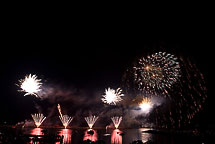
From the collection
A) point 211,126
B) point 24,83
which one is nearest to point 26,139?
point 24,83

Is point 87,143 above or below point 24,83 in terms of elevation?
below

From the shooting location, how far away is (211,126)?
59.9 metres

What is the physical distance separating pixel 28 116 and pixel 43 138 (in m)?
76.9

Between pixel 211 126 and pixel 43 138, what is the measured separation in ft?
198

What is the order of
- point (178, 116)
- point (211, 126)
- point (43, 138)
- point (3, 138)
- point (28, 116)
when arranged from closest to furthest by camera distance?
point (3, 138) → point (43, 138) → point (211, 126) → point (28, 116) → point (178, 116)

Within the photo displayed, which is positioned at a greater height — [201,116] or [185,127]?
[201,116]

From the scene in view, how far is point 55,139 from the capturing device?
17.5 m

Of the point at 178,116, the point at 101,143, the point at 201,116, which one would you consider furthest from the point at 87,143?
→ the point at 178,116

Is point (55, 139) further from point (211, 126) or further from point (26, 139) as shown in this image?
point (211, 126)

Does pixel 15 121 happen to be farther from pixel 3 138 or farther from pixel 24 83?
pixel 3 138

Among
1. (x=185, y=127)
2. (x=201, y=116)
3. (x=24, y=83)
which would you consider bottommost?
(x=185, y=127)

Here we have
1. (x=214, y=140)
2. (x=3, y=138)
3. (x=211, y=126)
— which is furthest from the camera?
(x=211, y=126)

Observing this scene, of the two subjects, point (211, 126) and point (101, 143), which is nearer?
point (101, 143)

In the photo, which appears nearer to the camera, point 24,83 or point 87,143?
point 87,143
